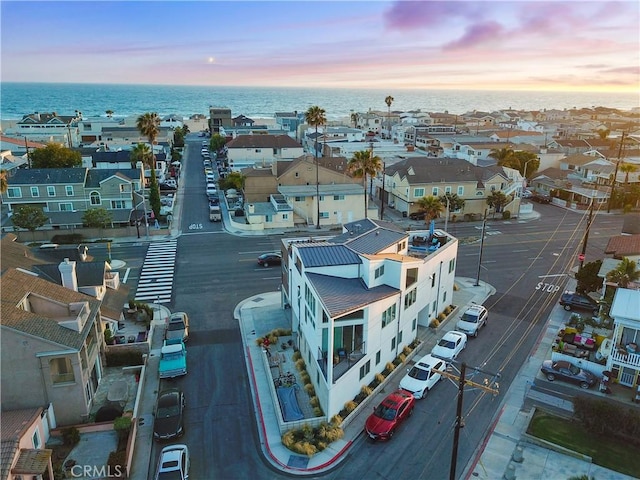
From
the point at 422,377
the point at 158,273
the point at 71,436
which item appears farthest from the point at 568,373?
the point at 158,273

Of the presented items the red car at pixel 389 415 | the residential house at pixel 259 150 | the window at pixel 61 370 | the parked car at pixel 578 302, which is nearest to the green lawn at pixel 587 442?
the red car at pixel 389 415

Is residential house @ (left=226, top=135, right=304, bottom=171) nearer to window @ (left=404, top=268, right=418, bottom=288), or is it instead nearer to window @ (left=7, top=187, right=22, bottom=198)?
window @ (left=7, top=187, right=22, bottom=198)

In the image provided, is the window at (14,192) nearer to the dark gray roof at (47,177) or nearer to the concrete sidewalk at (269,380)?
the dark gray roof at (47,177)

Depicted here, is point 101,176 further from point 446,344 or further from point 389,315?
point 446,344

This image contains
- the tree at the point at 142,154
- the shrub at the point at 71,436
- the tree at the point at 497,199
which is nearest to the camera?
the shrub at the point at 71,436

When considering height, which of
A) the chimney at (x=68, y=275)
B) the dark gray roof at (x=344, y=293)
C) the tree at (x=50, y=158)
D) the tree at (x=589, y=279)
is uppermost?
the tree at (x=50, y=158)

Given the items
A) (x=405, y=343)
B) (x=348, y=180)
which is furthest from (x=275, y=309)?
(x=348, y=180)

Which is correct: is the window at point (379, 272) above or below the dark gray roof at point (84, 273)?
above
